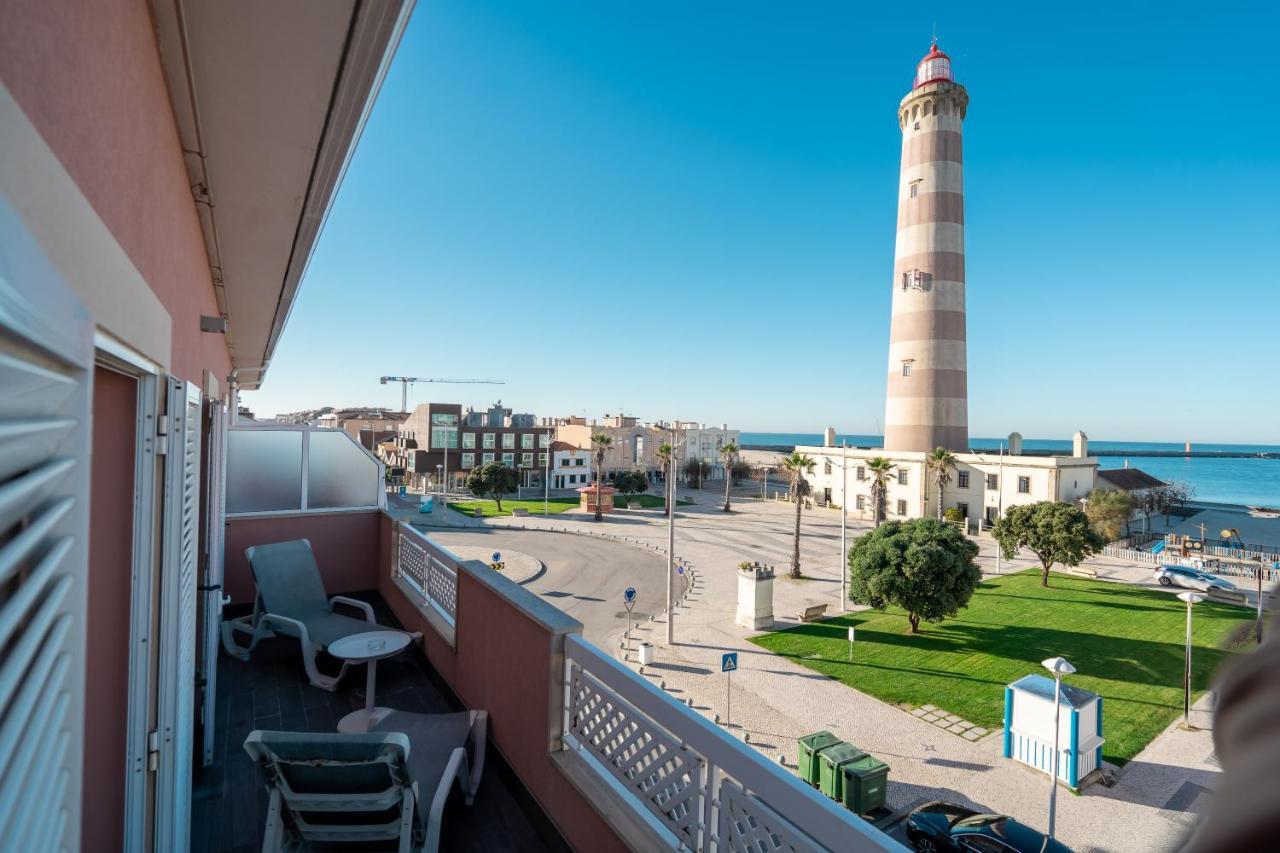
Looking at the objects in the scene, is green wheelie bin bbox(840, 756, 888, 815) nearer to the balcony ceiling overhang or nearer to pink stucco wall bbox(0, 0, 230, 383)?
the balcony ceiling overhang

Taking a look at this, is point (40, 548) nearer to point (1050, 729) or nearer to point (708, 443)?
point (1050, 729)

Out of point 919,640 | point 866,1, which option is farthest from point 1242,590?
point 866,1

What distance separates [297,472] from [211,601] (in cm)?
317

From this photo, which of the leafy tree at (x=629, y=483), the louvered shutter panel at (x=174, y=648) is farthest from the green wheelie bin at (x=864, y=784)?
the leafy tree at (x=629, y=483)

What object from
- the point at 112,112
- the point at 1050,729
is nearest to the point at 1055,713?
the point at 1050,729

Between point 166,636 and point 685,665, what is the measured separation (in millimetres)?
13507

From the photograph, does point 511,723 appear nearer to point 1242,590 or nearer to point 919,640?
point 919,640

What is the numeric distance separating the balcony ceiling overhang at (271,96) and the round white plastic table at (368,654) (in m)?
2.81

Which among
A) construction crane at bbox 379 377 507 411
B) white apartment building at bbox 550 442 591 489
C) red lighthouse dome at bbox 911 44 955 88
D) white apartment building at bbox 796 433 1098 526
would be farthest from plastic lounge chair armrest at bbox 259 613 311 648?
construction crane at bbox 379 377 507 411

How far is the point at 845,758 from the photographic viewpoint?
31.6ft

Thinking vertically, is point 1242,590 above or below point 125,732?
below

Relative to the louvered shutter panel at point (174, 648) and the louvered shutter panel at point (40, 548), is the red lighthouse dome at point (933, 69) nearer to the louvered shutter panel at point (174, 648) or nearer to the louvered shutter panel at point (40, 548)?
the louvered shutter panel at point (174, 648)

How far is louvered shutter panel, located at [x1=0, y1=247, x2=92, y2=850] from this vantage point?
2.55 feet

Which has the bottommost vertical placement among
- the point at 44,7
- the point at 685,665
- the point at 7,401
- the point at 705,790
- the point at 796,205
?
the point at 685,665
